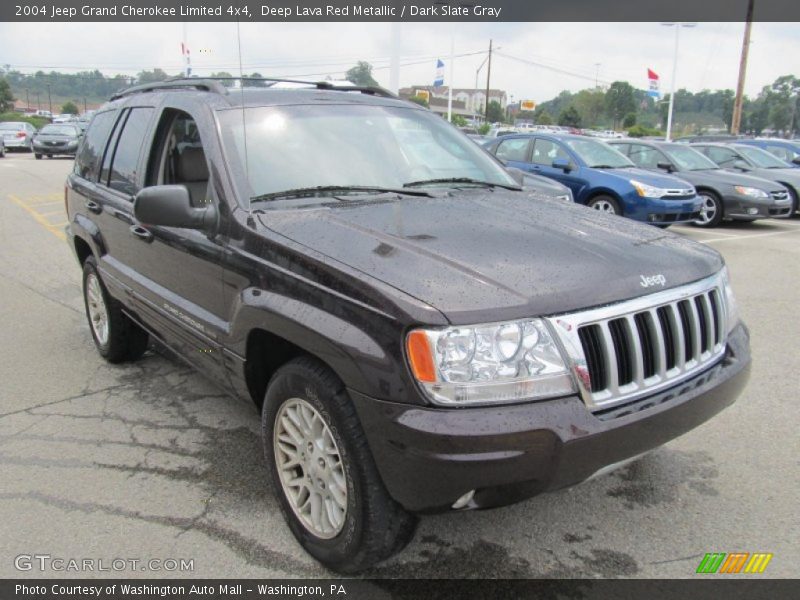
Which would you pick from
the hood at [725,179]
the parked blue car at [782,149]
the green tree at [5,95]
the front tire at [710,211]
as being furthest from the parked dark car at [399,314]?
the green tree at [5,95]

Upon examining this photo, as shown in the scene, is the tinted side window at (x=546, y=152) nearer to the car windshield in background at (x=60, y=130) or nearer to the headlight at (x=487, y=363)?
the headlight at (x=487, y=363)

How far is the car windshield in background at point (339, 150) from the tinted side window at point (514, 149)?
7.77 metres

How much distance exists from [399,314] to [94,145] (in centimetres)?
387

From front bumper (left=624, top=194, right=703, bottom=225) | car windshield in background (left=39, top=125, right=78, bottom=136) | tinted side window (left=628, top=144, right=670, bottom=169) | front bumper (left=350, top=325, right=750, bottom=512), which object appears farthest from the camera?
car windshield in background (left=39, top=125, right=78, bottom=136)

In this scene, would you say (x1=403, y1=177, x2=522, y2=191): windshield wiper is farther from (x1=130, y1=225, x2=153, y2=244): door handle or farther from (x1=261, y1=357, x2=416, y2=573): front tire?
(x1=130, y1=225, x2=153, y2=244): door handle

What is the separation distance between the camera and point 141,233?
384 centimetres

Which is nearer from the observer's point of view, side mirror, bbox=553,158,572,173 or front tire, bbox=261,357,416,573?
front tire, bbox=261,357,416,573

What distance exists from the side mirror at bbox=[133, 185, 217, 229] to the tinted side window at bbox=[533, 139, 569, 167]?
29.4ft

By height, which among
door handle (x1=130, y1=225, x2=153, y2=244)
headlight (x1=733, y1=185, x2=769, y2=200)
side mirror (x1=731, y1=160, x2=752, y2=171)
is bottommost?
headlight (x1=733, y1=185, x2=769, y2=200)

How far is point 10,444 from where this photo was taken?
A: 3.69 m

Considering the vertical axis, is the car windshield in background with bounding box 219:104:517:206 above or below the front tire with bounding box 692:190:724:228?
above

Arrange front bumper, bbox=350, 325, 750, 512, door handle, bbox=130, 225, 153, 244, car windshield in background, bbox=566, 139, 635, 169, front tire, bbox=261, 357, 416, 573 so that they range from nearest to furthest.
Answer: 1. front bumper, bbox=350, 325, 750, 512
2. front tire, bbox=261, 357, 416, 573
3. door handle, bbox=130, 225, 153, 244
4. car windshield in background, bbox=566, 139, 635, 169

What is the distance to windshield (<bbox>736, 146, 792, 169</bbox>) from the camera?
15.0 m

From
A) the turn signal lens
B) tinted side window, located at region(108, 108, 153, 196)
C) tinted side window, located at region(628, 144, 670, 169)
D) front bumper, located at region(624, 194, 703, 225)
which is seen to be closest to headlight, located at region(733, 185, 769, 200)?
tinted side window, located at region(628, 144, 670, 169)
